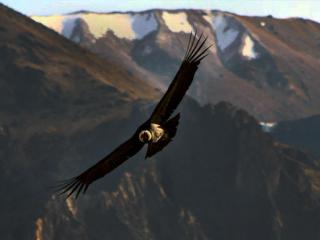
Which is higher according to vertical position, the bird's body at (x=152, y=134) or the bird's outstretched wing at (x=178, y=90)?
the bird's outstretched wing at (x=178, y=90)

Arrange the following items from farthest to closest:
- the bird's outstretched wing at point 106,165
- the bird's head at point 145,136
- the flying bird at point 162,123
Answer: the bird's outstretched wing at point 106,165 < the flying bird at point 162,123 < the bird's head at point 145,136

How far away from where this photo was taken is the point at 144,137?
42.9 metres

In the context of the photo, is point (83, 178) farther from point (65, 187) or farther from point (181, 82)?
point (181, 82)

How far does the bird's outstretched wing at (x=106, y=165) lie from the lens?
45.2 m

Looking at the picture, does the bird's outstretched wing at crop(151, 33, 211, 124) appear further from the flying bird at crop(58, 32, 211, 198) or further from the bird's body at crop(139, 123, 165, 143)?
the bird's body at crop(139, 123, 165, 143)

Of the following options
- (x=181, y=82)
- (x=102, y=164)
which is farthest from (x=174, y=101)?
(x=102, y=164)

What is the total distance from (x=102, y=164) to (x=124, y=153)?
3.00 ft

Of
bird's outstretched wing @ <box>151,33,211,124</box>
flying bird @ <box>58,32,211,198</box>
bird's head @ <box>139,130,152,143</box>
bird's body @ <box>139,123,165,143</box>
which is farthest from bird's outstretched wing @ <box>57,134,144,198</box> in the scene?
bird's head @ <box>139,130,152,143</box>

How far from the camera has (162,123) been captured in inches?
1750

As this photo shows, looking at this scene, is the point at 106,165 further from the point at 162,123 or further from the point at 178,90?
the point at 178,90

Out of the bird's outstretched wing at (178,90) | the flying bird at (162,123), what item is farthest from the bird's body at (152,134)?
the bird's outstretched wing at (178,90)

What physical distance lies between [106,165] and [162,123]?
278cm

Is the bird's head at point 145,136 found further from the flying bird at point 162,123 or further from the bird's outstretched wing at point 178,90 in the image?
the bird's outstretched wing at point 178,90

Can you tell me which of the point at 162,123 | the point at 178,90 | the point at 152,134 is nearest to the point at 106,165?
the point at 162,123
